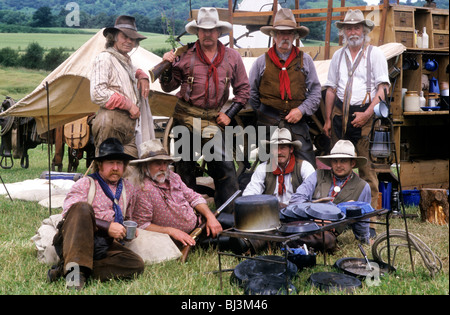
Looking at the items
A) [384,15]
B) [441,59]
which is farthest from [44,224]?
[441,59]

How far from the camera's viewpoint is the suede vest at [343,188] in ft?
15.1

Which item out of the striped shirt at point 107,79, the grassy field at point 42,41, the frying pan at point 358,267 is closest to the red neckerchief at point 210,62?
the striped shirt at point 107,79

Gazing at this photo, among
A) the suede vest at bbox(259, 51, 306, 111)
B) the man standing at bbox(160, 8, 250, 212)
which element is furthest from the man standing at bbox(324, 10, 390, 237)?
the man standing at bbox(160, 8, 250, 212)

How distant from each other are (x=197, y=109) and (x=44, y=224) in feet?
5.95

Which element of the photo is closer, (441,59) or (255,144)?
(255,144)

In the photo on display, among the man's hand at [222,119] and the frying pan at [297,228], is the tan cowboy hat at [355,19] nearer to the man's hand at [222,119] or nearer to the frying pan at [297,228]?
the man's hand at [222,119]

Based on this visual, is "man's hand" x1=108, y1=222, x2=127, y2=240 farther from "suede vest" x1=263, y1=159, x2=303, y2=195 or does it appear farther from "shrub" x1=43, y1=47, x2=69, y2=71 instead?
"shrub" x1=43, y1=47, x2=69, y2=71

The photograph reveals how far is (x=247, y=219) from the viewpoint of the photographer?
10.4 feet

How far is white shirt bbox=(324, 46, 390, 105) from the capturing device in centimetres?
538

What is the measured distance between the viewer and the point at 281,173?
16.3 feet

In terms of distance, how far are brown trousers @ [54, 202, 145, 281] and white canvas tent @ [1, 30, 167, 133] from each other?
10.6 ft

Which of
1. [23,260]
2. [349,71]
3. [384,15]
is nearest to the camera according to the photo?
[23,260]

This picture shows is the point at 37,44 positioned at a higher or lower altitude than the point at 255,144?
higher

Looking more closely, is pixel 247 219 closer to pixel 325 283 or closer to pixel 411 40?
pixel 325 283
